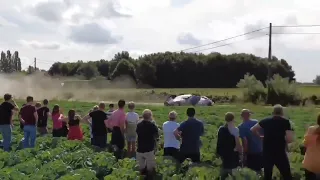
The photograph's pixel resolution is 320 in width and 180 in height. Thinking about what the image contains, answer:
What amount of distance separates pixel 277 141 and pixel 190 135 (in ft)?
7.44

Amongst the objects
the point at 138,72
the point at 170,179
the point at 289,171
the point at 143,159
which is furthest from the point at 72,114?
the point at 138,72

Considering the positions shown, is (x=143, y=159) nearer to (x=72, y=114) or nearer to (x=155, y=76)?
Result: (x=72, y=114)

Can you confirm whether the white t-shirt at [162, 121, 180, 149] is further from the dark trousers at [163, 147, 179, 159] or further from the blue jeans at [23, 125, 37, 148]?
the blue jeans at [23, 125, 37, 148]

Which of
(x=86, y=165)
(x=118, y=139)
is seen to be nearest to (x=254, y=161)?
(x=86, y=165)

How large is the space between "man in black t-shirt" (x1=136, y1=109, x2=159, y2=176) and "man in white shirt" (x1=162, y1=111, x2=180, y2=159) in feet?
2.91

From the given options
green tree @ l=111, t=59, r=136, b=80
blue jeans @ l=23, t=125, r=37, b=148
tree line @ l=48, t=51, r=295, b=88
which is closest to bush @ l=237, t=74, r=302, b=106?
blue jeans @ l=23, t=125, r=37, b=148

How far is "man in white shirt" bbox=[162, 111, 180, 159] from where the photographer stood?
13219 millimetres

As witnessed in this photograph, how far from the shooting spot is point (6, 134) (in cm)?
1598

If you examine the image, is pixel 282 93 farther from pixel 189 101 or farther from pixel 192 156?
pixel 192 156

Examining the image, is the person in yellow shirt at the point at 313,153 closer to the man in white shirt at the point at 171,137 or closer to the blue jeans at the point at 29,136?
the man in white shirt at the point at 171,137

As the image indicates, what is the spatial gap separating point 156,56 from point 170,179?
8326cm

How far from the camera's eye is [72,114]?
16250 millimetres

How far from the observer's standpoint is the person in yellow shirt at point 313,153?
10383 mm

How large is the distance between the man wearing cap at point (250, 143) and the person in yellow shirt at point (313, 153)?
1641 mm
